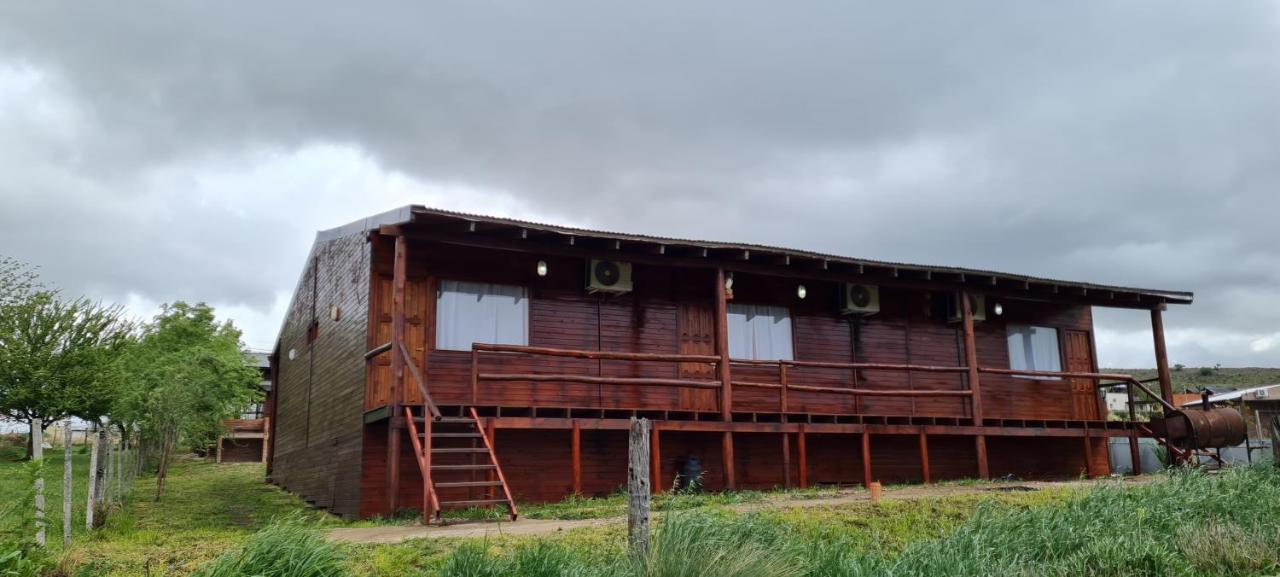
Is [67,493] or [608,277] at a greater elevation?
[608,277]

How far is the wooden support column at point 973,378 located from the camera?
1648cm

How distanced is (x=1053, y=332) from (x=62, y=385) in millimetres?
25385

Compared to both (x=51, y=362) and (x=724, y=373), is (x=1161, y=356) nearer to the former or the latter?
(x=724, y=373)

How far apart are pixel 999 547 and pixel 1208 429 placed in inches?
410

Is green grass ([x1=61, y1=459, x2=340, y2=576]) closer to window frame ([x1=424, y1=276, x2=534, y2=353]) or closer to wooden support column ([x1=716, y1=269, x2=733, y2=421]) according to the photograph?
window frame ([x1=424, y1=276, x2=534, y2=353])

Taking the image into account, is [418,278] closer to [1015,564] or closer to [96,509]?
[96,509]

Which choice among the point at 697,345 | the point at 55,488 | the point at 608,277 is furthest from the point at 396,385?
→ the point at 55,488

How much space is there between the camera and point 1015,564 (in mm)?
8367

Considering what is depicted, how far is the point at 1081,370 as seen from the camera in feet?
65.8

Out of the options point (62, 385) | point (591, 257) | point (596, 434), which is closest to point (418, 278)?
point (591, 257)

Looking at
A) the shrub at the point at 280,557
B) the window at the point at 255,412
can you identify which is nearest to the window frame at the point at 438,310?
the shrub at the point at 280,557

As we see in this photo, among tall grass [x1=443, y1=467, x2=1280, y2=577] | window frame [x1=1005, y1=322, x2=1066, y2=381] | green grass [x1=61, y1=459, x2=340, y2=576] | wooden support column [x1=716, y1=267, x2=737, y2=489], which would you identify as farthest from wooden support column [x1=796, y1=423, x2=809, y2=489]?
green grass [x1=61, y1=459, x2=340, y2=576]

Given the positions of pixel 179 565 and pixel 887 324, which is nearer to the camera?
pixel 179 565

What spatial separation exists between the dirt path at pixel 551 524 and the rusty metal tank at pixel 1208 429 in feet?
16.4
